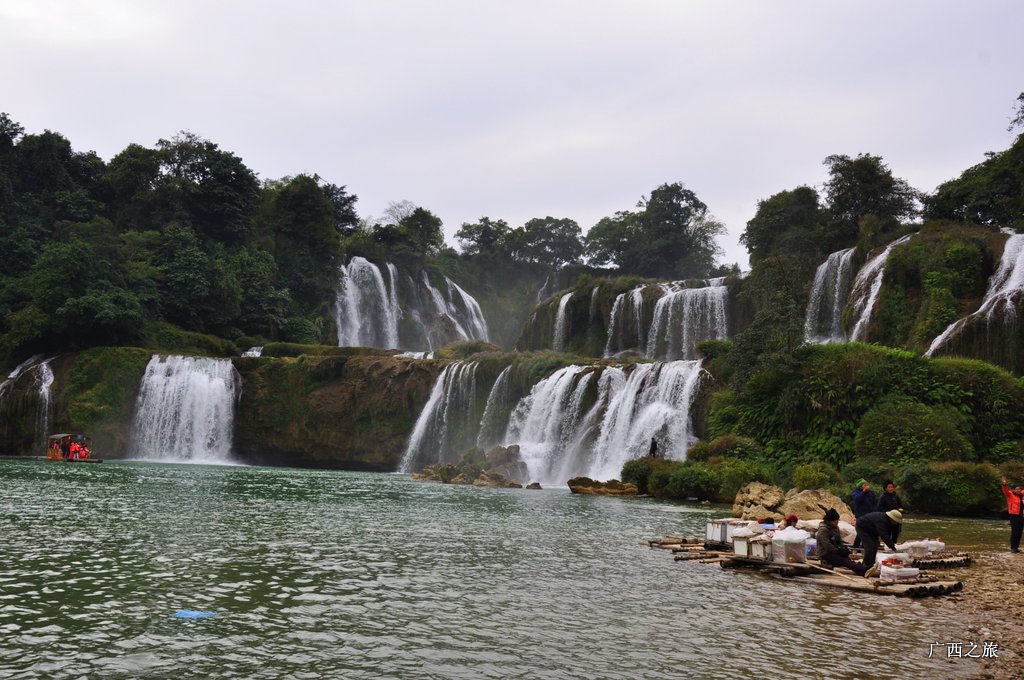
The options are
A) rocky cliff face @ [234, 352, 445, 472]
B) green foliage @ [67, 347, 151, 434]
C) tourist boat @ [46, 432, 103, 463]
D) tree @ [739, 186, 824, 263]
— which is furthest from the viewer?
tree @ [739, 186, 824, 263]

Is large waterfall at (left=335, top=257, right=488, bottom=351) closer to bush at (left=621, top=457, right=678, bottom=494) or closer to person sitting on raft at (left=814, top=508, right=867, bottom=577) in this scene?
bush at (left=621, top=457, right=678, bottom=494)

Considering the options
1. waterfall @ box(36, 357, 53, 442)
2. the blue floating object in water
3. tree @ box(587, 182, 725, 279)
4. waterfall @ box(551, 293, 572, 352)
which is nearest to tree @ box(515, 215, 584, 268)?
tree @ box(587, 182, 725, 279)

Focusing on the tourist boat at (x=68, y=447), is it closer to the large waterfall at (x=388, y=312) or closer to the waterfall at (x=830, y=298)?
the large waterfall at (x=388, y=312)

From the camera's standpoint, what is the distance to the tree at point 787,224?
5284cm

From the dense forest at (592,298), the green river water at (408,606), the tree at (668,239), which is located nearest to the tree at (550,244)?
the dense forest at (592,298)

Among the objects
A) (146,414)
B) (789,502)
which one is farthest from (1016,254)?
(146,414)

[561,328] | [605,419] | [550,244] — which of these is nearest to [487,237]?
[550,244]

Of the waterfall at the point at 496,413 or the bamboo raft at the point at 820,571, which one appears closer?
the bamboo raft at the point at 820,571

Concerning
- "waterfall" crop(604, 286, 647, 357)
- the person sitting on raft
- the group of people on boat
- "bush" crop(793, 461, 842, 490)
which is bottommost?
the group of people on boat

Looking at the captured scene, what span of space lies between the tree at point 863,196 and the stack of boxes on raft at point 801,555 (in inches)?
1525

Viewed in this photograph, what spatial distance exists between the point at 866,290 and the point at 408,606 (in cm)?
3636

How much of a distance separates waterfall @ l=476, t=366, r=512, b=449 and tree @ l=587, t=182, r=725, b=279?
39.2m

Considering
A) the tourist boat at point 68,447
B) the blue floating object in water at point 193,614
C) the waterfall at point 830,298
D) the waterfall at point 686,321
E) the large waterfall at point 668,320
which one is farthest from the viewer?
the large waterfall at point 668,320

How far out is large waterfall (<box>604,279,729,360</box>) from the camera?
169 ft
